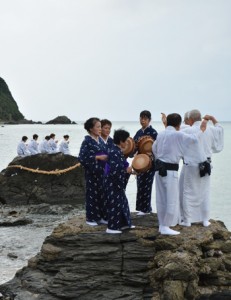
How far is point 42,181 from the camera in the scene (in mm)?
21250

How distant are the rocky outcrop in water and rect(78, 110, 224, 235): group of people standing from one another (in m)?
0.31

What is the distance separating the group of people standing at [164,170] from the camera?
8141 millimetres

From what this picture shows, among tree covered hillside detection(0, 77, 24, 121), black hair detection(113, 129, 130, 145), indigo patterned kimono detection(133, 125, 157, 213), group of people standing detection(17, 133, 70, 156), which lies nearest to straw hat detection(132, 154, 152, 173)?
black hair detection(113, 129, 130, 145)

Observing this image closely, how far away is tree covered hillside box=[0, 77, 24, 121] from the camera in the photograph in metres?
152

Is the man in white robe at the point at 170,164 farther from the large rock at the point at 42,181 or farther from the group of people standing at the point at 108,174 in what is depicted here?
the large rock at the point at 42,181

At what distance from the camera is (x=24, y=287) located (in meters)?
8.14

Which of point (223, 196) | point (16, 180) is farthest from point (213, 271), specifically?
point (223, 196)

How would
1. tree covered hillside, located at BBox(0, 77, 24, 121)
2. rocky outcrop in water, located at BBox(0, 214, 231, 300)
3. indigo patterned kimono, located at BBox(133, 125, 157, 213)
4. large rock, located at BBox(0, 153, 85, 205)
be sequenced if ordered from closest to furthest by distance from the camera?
rocky outcrop in water, located at BBox(0, 214, 231, 300) < indigo patterned kimono, located at BBox(133, 125, 157, 213) < large rock, located at BBox(0, 153, 85, 205) < tree covered hillside, located at BBox(0, 77, 24, 121)

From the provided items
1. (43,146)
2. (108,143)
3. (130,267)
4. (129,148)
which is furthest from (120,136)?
(43,146)

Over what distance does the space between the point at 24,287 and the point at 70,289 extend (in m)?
0.96

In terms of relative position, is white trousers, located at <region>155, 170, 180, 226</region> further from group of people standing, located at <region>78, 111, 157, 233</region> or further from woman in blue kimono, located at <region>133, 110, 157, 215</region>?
woman in blue kimono, located at <region>133, 110, 157, 215</region>

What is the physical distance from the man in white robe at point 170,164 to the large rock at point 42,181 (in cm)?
1309

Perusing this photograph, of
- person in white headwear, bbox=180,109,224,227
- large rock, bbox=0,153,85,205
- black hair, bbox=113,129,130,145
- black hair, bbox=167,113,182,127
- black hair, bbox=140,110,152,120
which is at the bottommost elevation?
large rock, bbox=0,153,85,205

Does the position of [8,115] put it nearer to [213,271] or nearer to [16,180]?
[16,180]
